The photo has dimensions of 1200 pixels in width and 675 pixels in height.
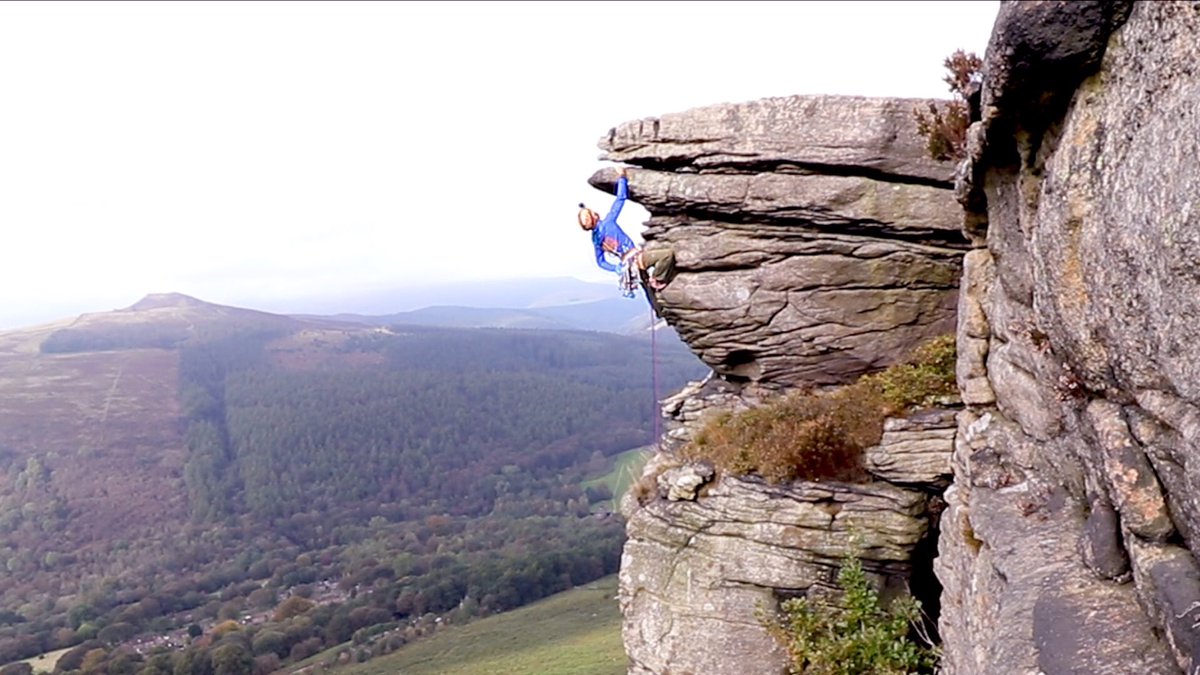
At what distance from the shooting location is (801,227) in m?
13.8

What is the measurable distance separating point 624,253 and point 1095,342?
973 cm

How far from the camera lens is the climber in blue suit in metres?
14.5

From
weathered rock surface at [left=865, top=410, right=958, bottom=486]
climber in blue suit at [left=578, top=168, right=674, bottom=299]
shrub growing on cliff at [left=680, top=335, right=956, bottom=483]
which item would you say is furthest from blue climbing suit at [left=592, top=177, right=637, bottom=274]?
weathered rock surface at [left=865, top=410, right=958, bottom=486]

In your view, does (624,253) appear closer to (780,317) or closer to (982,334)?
(780,317)

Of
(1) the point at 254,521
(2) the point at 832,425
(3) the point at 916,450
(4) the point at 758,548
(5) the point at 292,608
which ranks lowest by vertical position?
(1) the point at 254,521

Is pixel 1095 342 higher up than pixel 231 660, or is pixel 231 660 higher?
pixel 1095 342

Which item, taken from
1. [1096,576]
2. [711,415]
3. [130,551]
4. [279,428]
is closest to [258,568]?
[130,551]

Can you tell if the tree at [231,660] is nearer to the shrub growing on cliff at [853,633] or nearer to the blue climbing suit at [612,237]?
the blue climbing suit at [612,237]

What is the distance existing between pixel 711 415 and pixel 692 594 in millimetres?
4001

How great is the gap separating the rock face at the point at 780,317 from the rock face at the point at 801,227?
0.03 m

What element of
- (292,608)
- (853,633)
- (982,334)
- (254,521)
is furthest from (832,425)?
(254,521)

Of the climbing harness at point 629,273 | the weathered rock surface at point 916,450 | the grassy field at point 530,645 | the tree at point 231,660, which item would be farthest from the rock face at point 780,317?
the tree at point 231,660

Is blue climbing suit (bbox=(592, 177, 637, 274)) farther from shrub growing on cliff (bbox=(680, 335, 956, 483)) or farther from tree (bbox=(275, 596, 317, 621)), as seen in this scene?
tree (bbox=(275, 596, 317, 621))

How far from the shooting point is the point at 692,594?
504 inches
